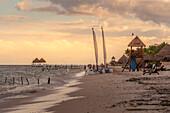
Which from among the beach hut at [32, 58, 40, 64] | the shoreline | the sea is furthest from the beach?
the beach hut at [32, 58, 40, 64]

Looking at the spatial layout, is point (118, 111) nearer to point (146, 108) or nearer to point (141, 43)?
point (146, 108)

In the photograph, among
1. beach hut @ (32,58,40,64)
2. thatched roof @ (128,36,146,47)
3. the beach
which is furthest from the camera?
beach hut @ (32,58,40,64)

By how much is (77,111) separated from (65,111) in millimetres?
547

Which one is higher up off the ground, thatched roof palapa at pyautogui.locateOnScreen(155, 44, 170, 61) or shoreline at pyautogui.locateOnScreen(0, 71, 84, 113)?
thatched roof palapa at pyautogui.locateOnScreen(155, 44, 170, 61)

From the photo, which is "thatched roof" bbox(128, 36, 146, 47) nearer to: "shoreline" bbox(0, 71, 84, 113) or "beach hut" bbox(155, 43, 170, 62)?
"beach hut" bbox(155, 43, 170, 62)

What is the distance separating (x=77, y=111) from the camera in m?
8.52

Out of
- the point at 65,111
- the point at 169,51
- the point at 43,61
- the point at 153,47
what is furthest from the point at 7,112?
the point at 43,61

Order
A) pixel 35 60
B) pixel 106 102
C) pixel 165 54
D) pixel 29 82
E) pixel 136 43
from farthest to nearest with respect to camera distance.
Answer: pixel 35 60 < pixel 165 54 < pixel 136 43 < pixel 29 82 < pixel 106 102

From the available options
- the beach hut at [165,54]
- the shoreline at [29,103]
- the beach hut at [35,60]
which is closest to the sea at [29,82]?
the shoreline at [29,103]

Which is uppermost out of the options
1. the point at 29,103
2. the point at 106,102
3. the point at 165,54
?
the point at 165,54

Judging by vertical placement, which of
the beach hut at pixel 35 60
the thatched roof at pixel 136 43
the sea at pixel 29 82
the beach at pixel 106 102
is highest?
the beach hut at pixel 35 60

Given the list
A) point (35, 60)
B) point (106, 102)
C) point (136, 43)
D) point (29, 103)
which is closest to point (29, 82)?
point (136, 43)

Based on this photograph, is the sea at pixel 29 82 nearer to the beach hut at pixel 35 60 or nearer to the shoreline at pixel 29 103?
the shoreline at pixel 29 103

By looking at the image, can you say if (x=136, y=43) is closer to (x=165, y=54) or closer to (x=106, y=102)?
(x=165, y=54)
